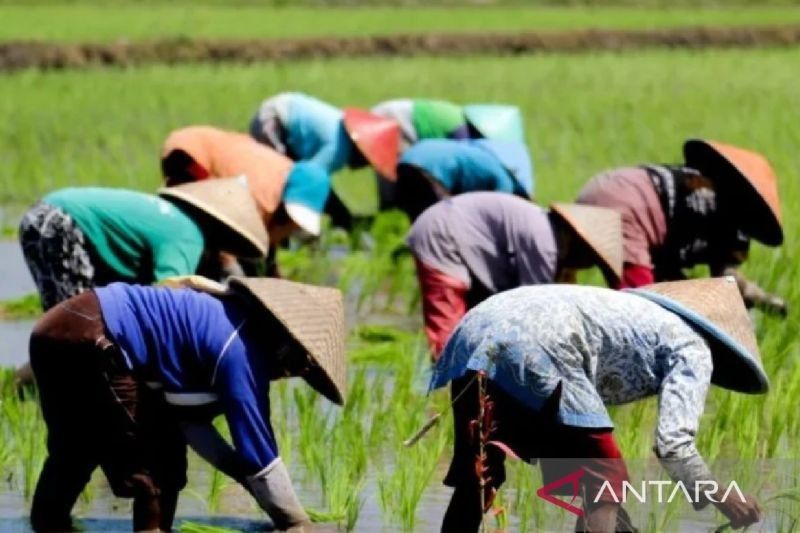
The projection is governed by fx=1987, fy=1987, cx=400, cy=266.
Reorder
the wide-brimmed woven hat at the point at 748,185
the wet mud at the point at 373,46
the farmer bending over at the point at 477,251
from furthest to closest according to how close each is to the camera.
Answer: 1. the wet mud at the point at 373,46
2. the wide-brimmed woven hat at the point at 748,185
3. the farmer bending over at the point at 477,251

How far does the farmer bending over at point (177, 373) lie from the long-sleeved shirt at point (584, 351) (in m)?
0.54

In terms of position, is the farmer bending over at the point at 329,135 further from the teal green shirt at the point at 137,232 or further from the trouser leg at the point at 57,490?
the trouser leg at the point at 57,490

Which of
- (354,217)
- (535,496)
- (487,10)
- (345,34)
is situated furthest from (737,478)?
(487,10)

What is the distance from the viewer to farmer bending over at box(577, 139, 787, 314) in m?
6.62

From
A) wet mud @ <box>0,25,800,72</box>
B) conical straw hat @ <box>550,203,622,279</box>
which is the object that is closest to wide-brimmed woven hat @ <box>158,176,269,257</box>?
conical straw hat @ <box>550,203,622,279</box>

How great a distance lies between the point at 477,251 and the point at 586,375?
2535 mm

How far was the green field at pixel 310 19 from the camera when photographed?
2259 cm

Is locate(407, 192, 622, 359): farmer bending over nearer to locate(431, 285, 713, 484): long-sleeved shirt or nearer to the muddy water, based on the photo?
the muddy water

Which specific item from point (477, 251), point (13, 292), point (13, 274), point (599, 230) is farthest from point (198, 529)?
point (13, 274)

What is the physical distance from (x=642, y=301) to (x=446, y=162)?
4.06m

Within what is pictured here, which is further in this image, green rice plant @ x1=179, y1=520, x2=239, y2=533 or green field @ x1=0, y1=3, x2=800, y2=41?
green field @ x1=0, y1=3, x2=800, y2=41

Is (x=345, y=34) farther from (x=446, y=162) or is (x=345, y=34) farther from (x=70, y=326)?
(x=70, y=326)

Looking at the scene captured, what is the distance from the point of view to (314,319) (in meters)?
4.62

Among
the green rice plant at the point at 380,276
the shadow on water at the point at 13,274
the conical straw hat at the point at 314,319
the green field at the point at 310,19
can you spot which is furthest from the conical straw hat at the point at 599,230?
the green field at the point at 310,19
